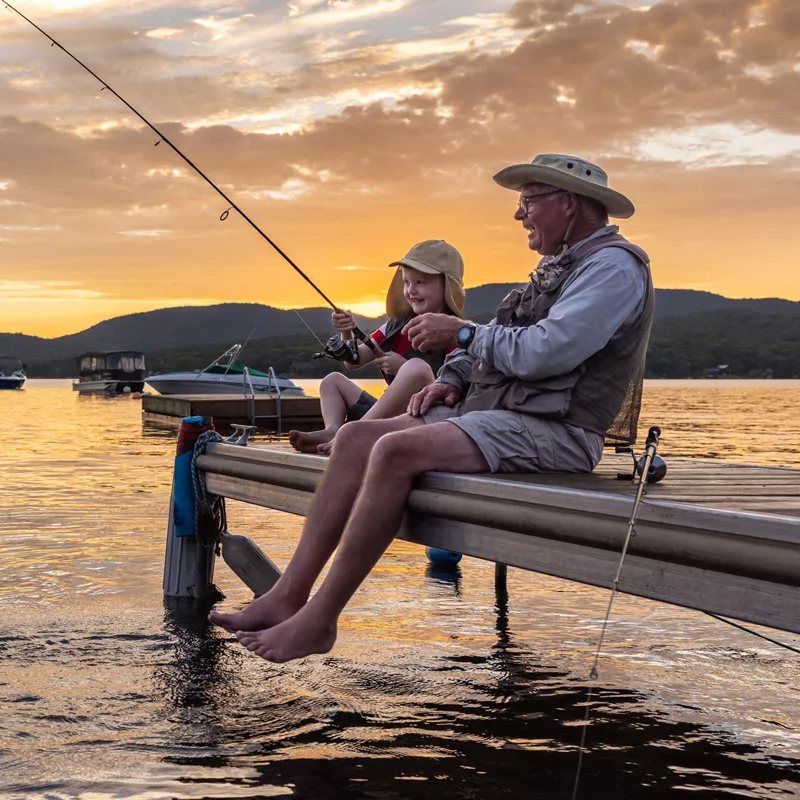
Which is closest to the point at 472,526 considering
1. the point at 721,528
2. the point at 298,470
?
the point at 721,528

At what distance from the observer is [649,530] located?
9.59 feet

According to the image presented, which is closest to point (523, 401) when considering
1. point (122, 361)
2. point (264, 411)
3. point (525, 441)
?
point (525, 441)

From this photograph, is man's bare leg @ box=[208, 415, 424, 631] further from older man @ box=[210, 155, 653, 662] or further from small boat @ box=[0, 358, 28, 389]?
small boat @ box=[0, 358, 28, 389]

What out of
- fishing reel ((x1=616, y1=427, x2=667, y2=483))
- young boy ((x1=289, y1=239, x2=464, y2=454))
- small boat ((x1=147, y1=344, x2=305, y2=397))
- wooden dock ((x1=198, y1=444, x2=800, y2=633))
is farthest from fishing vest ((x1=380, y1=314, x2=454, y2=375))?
small boat ((x1=147, y1=344, x2=305, y2=397))

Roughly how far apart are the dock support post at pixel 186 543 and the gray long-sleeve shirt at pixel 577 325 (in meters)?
2.93

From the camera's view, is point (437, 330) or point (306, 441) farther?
point (306, 441)

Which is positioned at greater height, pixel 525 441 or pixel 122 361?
pixel 122 361

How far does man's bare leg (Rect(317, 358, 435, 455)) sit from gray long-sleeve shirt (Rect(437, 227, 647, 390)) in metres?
1.47

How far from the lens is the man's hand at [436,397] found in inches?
169

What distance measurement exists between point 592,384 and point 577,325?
0.30 metres

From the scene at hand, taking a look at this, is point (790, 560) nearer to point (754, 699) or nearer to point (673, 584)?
point (673, 584)

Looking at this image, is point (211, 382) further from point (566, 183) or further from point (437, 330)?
point (566, 183)

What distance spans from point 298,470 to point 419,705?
1201mm

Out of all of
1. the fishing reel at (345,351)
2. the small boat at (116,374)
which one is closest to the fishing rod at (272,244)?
the fishing reel at (345,351)
